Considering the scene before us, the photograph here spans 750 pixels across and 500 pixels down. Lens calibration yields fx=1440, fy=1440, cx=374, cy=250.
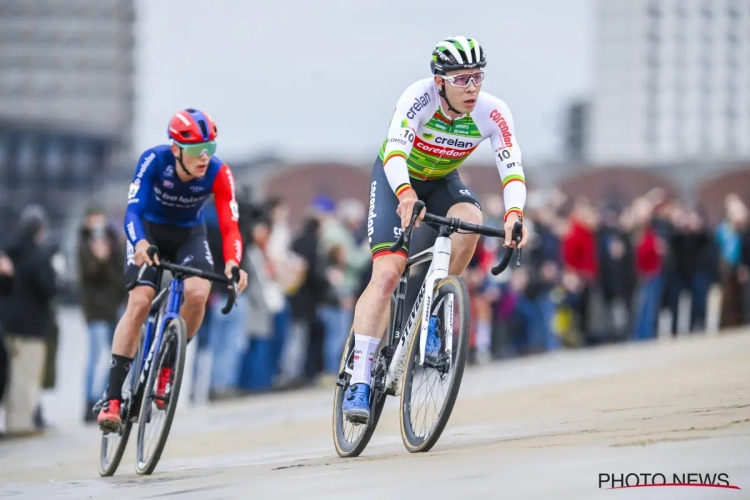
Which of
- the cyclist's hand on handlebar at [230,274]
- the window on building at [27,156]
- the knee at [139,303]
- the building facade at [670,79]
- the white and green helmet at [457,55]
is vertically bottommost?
the knee at [139,303]

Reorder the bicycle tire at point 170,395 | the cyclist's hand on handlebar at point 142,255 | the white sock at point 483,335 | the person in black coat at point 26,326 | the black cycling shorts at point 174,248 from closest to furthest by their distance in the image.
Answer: the bicycle tire at point 170,395
the cyclist's hand on handlebar at point 142,255
the black cycling shorts at point 174,248
the person in black coat at point 26,326
the white sock at point 483,335

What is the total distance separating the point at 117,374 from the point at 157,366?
1.55 feet

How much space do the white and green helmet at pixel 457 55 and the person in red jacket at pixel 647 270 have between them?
11.3 metres

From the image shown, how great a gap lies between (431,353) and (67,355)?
56.2 feet

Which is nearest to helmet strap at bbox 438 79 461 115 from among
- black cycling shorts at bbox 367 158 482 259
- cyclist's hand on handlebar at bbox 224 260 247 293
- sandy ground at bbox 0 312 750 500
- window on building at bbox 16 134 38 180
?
black cycling shorts at bbox 367 158 482 259

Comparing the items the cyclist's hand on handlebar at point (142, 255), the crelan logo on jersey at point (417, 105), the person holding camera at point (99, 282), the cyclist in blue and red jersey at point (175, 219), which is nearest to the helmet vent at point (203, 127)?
the cyclist in blue and red jersey at point (175, 219)

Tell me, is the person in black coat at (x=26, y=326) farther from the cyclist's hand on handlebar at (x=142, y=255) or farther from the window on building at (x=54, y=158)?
the window on building at (x=54, y=158)

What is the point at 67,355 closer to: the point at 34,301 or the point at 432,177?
Answer: the point at 34,301

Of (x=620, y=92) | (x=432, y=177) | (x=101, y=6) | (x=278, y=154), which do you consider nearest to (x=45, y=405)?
(x=432, y=177)

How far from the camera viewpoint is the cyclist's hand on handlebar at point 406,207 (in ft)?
22.9

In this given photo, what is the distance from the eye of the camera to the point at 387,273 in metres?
7.32

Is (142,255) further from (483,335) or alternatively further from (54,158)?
(54,158)

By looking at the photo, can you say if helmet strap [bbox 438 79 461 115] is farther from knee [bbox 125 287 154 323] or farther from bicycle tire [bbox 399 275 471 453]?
knee [bbox 125 287 154 323]

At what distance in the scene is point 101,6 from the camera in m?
136
